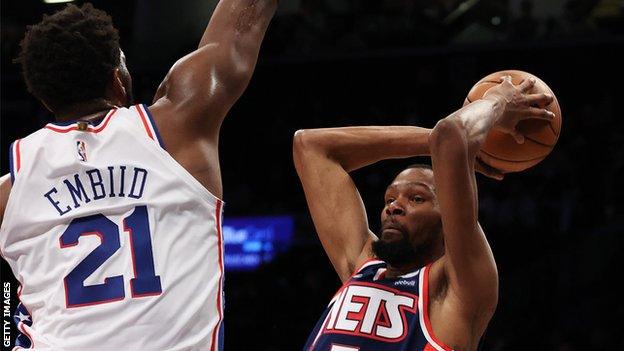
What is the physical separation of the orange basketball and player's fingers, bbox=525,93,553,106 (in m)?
0.03

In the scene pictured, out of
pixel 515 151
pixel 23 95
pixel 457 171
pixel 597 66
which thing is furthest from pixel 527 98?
pixel 23 95

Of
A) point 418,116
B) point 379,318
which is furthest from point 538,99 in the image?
point 418,116

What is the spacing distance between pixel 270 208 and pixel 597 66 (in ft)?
13.5

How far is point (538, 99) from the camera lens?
348cm

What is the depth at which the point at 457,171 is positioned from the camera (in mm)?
3199

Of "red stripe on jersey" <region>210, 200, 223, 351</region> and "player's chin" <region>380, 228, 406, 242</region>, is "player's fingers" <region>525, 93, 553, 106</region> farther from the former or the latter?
"red stripe on jersey" <region>210, 200, 223, 351</region>

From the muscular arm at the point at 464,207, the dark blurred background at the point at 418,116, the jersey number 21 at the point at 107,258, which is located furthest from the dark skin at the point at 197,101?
the dark blurred background at the point at 418,116

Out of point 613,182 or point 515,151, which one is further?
point 613,182

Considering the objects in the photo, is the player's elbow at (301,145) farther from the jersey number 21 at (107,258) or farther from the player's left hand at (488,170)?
the jersey number 21 at (107,258)

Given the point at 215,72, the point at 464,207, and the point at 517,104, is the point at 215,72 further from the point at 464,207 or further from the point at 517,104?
the point at 517,104

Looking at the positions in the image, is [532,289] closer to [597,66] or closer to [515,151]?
[597,66]

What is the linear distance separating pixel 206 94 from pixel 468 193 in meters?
1.07

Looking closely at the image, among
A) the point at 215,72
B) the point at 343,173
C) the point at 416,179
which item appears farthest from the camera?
A: the point at 343,173

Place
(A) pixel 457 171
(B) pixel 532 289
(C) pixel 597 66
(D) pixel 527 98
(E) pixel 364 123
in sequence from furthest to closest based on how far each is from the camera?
(E) pixel 364 123 < (C) pixel 597 66 < (B) pixel 532 289 < (D) pixel 527 98 < (A) pixel 457 171
